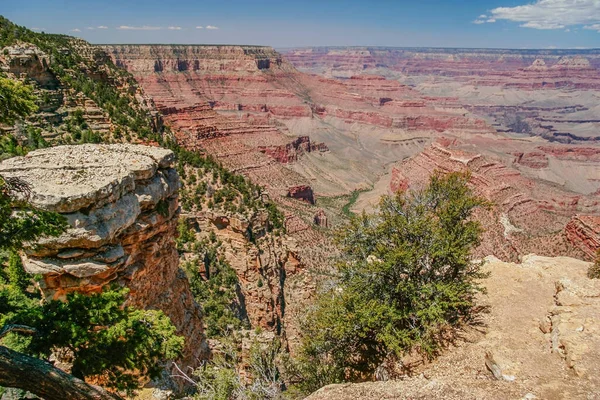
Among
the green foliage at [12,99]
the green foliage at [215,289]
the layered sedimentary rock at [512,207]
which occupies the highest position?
the green foliage at [12,99]

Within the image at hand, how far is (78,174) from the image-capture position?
1130 cm

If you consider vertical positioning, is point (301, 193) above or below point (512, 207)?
below

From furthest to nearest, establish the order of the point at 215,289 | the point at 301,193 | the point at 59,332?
1. the point at 301,193
2. the point at 215,289
3. the point at 59,332

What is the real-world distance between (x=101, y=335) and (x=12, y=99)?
5.43 metres

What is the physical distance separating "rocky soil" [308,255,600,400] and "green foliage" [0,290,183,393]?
4612 millimetres

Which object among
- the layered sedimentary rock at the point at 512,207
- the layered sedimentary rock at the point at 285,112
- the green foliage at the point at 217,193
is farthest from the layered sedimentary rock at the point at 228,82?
the green foliage at the point at 217,193

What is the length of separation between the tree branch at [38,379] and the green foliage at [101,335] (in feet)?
3.32

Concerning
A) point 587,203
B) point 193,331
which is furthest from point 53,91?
point 587,203

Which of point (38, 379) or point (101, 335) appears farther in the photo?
point (101, 335)

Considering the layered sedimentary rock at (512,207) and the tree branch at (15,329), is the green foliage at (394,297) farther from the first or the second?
the layered sedimentary rock at (512,207)

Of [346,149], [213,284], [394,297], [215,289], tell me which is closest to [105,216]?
[394,297]

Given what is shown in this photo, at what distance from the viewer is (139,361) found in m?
9.89

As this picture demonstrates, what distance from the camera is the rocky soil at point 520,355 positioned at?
10.3 m

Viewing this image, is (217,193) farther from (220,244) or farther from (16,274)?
(16,274)
